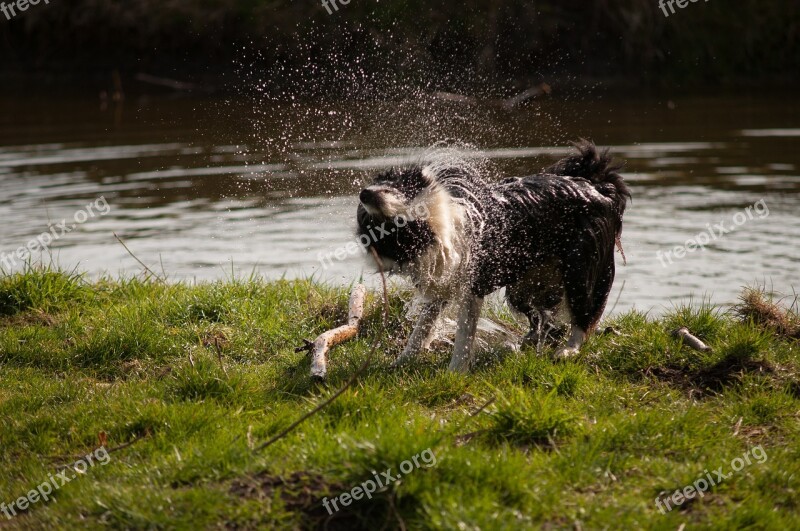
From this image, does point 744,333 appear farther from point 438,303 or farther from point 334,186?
point 334,186

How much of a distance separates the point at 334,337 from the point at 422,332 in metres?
0.60

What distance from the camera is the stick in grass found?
555 centimetres

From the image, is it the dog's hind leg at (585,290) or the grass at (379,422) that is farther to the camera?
the dog's hind leg at (585,290)

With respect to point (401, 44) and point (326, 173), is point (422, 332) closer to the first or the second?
point (326, 173)

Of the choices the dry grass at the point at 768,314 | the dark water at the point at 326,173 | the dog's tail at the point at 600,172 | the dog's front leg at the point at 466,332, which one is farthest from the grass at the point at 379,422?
the dark water at the point at 326,173

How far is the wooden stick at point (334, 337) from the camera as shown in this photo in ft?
18.2

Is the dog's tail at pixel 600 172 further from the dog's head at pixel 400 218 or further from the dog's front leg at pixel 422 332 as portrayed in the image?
the dog's front leg at pixel 422 332

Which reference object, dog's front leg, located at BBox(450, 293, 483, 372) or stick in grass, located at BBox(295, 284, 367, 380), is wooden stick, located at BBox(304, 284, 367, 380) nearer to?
stick in grass, located at BBox(295, 284, 367, 380)

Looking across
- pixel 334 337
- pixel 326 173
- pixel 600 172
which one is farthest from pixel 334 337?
pixel 326 173

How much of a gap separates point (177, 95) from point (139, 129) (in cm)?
308

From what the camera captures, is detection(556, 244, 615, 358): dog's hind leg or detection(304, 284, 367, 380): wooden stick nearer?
detection(304, 284, 367, 380): wooden stick

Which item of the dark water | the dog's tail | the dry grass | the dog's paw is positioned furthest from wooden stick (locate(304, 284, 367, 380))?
the dry grass

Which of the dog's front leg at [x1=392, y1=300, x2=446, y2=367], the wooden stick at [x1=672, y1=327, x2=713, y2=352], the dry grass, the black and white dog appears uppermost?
the black and white dog

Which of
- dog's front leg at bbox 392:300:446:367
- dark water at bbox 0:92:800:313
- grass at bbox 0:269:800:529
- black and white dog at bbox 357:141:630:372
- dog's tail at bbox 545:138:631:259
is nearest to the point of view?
grass at bbox 0:269:800:529
